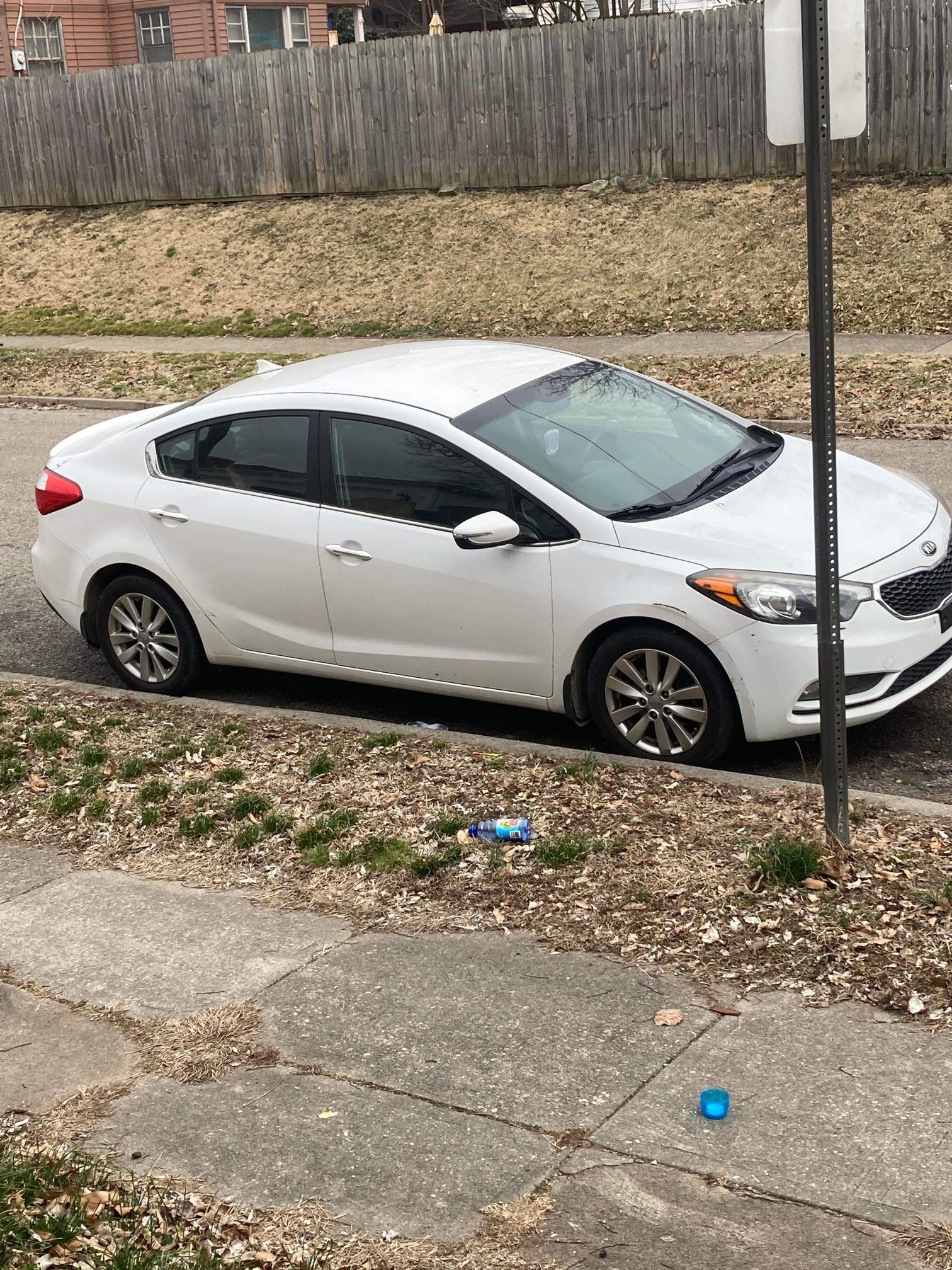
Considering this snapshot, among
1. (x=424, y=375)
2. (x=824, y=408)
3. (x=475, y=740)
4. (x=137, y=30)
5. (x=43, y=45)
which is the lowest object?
(x=475, y=740)

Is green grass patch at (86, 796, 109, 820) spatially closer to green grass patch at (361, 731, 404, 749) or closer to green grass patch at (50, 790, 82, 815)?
green grass patch at (50, 790, 82, 815)

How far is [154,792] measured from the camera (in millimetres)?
6227

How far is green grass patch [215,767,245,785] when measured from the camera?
20.8 ft

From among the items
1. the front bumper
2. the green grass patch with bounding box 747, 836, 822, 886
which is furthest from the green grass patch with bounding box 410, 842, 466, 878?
the front bumper

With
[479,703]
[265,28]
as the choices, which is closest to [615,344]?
[479,703]

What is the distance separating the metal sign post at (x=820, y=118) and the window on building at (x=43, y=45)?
36.1 m

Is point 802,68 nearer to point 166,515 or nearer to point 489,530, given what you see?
point 489,530

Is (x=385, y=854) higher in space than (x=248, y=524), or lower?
lower

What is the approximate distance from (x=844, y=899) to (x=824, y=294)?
6.36 ft

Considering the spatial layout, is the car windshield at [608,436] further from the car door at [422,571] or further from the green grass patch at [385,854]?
the green grass patch at [385,854]

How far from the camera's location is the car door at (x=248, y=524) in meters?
7.14

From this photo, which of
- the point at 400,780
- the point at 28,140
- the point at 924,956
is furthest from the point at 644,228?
the point at 924,956

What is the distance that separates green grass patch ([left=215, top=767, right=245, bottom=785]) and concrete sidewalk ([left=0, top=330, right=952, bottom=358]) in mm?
10391

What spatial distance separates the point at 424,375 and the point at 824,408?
3025 mm
